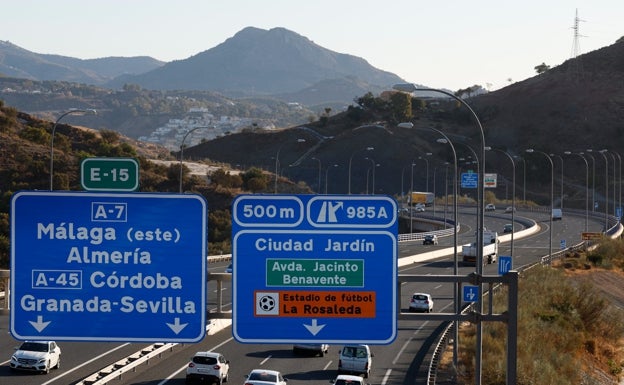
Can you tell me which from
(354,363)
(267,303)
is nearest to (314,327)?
(267,303)

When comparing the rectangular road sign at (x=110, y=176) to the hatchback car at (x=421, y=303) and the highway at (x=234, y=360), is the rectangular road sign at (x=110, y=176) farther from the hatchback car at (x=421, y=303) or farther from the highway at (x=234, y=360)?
the hatchback car at (x=421, y=303)

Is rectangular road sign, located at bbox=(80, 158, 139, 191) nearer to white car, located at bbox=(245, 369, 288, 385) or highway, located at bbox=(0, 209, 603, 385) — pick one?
highway, located at bbox=(0, 209, 603, 385)

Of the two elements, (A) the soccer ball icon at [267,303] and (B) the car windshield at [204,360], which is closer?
(A) the soccer ball icon at [267,303]

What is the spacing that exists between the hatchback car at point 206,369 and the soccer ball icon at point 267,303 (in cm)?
2158

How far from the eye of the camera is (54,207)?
14.6 meters

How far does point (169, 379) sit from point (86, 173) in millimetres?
22240

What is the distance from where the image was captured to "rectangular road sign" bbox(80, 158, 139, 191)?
1557 centimetres

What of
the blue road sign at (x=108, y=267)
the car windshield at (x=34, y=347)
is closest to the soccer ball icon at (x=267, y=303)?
the blue road sign at (x=108, y=267)

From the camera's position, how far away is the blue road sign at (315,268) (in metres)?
14.6

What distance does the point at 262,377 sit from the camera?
3453 cm

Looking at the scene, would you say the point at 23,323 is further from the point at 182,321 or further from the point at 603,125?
the point at 603,125

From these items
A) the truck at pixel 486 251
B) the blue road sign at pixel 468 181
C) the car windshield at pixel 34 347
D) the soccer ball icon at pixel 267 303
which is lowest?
the truck at pixel 486 251

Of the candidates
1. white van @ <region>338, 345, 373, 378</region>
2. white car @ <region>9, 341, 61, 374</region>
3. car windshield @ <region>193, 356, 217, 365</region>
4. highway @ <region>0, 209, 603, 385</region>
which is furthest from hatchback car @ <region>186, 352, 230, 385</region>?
white van @ <region>338, 345, 373, 378</region>

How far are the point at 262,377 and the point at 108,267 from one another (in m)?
20.6
